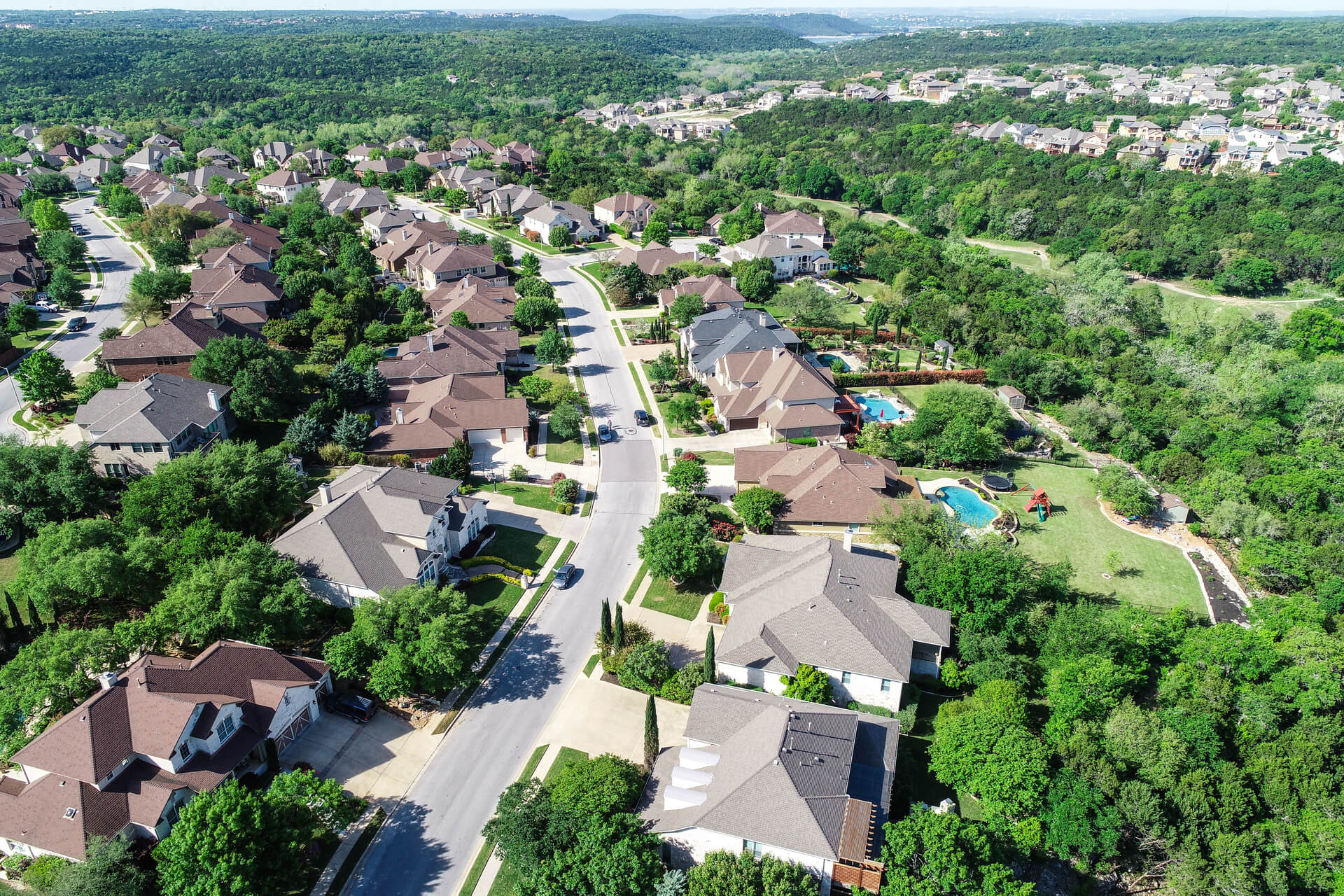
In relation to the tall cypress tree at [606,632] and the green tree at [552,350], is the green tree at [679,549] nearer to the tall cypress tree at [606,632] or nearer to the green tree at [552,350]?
the tall cypress tree at [606,632]

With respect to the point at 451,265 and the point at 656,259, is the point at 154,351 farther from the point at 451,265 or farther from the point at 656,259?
the point at 656,259

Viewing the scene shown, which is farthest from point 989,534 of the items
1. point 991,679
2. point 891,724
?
point 891,724

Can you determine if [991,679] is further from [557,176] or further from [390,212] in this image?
[557,176]

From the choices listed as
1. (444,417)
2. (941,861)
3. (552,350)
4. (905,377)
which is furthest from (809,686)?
(552,350)

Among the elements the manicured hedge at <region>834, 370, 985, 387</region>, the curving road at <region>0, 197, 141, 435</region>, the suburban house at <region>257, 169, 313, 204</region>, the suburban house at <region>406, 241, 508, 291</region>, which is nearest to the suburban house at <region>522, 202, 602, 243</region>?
the suburban house at <region>406, 241, 508, 291</region>

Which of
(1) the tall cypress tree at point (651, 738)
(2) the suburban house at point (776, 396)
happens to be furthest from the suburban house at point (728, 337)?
(1) the tall cypress tree at point (651, 738)

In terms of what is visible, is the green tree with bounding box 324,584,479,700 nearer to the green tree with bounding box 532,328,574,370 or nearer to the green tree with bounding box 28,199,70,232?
the green tree with bounding box 532,328,574,370
